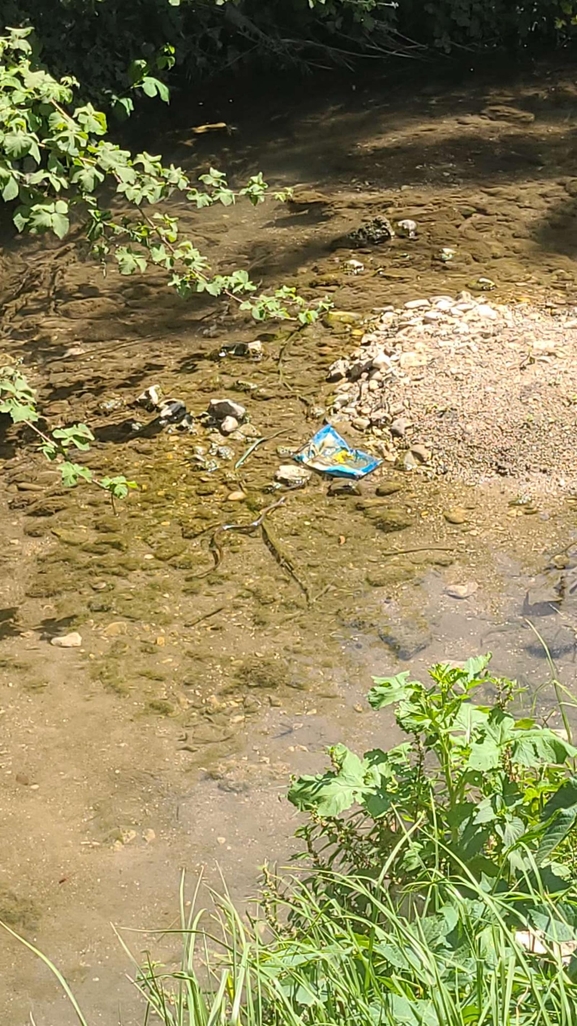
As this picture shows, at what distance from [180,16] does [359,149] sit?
1.58 meters

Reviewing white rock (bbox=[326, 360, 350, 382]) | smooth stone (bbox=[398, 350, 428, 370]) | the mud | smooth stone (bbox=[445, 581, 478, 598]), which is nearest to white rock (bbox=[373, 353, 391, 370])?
smooth stone (bbox=[398, 350, 428, 370])

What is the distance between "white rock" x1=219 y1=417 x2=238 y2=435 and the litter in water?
1.13ft

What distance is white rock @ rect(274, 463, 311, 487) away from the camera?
4.32 meters

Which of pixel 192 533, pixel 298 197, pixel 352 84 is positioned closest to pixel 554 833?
pixel 192 533

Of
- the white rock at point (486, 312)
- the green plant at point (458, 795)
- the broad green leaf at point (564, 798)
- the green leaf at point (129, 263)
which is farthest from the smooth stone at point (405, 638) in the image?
the white rock at point (486, 312)

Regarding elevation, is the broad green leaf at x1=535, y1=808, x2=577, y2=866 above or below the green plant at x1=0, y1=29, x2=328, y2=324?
below

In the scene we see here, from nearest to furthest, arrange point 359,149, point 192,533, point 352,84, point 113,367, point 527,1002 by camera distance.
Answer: point 527,1002, point 192,533, point 113,367, point 359,149, point 352,84

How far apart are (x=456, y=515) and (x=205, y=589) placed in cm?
95

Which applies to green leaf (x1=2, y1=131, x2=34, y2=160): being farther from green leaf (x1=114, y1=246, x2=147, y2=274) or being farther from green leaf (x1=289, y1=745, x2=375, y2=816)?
green leaf (x1=289, y1=745, x2=375, y2=816)

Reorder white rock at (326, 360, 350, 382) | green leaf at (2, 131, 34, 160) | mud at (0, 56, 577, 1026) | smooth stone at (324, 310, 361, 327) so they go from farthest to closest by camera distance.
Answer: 1. smooth stone at (324, 310, 361, 327)
2. white rock at (326, 360, 350, 382)
3. green leaf at (2, 131, 34, 160)
4. mud at (0, 56, 577, 1026)

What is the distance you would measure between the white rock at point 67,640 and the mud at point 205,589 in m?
0.03

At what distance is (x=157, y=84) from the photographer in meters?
4.33

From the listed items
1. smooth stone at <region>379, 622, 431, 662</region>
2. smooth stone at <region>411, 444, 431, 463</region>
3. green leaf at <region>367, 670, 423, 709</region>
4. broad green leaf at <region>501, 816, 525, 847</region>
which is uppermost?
green leaf at <region>367, 670, 423, 709</region>

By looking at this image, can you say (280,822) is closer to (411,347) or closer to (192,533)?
(192,533)
